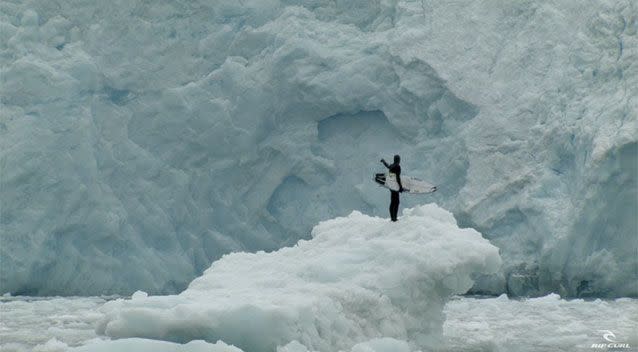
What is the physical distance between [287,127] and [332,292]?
416 inches

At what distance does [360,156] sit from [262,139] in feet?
5.77

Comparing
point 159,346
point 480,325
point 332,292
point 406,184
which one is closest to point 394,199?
point 406,184

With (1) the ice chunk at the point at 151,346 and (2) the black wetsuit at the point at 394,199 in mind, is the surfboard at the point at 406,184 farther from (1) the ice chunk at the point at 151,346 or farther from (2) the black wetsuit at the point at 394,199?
(1) the ice chunk at the point at 151,346

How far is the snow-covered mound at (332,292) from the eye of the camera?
26.2 ft

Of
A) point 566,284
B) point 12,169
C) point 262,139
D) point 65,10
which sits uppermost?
point 65,10

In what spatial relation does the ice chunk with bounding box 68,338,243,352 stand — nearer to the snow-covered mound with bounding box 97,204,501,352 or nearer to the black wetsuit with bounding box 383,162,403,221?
the snow-covered mound with bounding box 97,204,501,352

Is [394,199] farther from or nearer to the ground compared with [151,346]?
farther from the ground

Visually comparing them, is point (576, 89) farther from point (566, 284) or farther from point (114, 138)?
point (114, 138)

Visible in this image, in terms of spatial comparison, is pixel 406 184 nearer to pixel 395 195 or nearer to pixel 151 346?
pixel 395 195

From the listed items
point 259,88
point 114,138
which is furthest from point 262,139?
point 114,138

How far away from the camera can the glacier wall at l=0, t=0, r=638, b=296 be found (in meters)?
16.8

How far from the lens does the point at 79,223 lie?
17.3 meters

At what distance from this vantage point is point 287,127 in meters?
19.0

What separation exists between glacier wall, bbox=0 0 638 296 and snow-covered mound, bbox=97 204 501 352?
719 cm
